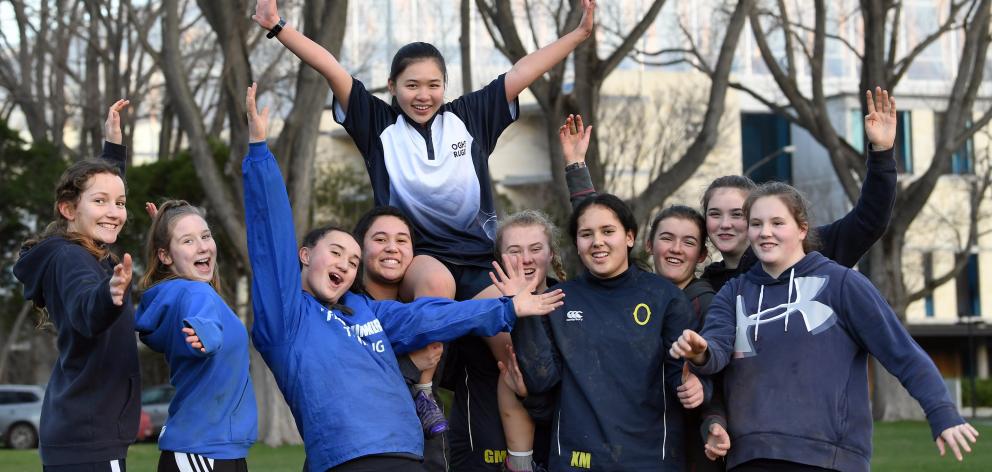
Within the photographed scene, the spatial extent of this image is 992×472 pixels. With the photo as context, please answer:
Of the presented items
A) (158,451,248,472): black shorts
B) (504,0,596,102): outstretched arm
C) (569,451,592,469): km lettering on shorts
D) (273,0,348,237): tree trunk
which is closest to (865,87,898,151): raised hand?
(504,0,596,102): outstretched arm

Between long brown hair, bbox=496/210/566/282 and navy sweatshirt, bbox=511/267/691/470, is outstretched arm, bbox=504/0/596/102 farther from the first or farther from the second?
navy sweatshirt, bbox=511/267/691/470

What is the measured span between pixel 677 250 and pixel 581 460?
125cm

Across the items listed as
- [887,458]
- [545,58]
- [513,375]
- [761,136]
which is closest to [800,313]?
[513,375]

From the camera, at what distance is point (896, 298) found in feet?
81.9

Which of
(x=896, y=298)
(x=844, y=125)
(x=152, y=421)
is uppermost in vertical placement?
(x=844, y=125)

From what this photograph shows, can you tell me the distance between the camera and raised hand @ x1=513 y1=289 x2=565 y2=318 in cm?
514

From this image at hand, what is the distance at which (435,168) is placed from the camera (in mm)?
5930

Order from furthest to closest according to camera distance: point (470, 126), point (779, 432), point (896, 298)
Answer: point (896, 298) → point (470, 126) → point (779, 432)

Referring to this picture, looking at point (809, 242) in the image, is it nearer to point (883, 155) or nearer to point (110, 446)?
point (883, 155)

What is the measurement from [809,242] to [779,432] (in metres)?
0.88

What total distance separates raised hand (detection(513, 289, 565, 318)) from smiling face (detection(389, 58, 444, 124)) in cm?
123

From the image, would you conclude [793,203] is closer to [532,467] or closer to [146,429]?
[532,467]

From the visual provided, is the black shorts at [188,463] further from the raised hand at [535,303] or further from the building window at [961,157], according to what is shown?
the building window at [961,157]

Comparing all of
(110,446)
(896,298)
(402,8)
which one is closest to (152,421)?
(402,8)
